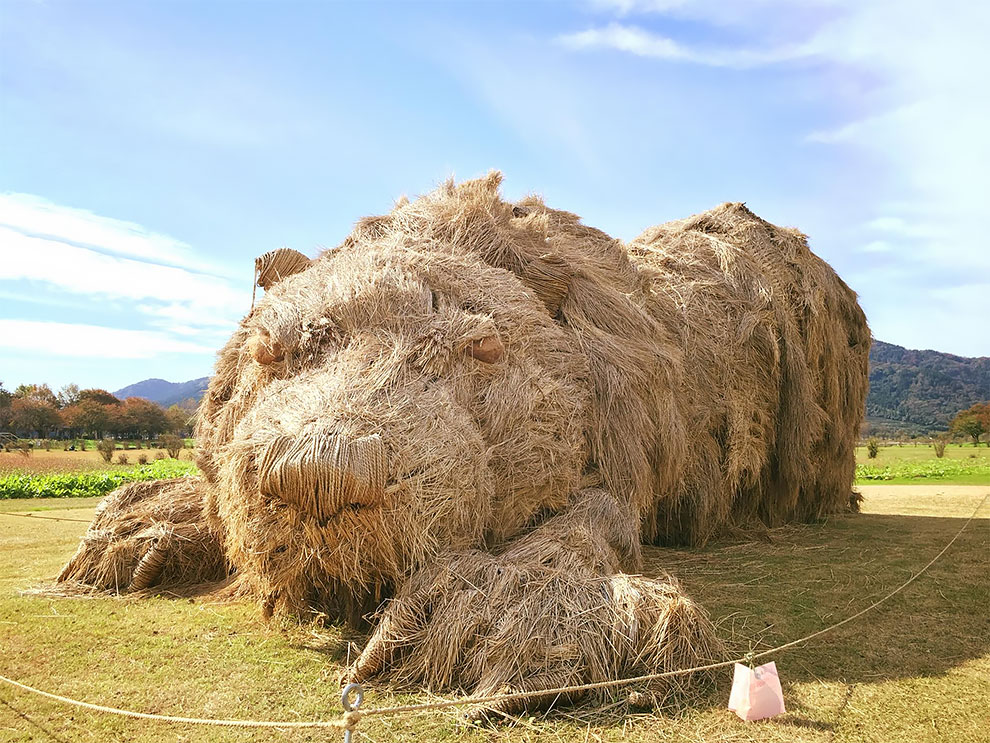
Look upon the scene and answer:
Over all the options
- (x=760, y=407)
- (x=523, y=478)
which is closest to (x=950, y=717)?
(x=523, y=478)

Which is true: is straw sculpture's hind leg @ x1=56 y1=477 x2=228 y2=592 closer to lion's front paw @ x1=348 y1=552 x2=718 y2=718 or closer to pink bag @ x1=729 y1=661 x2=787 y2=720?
lion's front paw @ x1=348 y1=552 x2=718 y2=718

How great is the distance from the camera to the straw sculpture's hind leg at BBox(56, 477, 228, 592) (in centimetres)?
545

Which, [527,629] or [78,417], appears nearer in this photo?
[527,629]

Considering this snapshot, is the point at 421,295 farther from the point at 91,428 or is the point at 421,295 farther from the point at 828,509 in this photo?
the point at 91,428

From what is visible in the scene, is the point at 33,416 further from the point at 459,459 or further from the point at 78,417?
the point at 459,459

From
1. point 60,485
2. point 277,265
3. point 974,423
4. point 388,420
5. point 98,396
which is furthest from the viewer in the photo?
point 98,396

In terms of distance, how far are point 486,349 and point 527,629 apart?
62.9 inches

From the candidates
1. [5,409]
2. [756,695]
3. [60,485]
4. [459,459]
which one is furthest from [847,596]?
[5,409]

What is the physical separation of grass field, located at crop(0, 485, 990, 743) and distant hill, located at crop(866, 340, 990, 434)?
7517 cm

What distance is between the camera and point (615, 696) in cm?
322

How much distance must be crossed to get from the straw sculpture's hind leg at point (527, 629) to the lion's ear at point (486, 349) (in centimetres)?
111

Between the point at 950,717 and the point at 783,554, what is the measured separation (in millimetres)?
3950

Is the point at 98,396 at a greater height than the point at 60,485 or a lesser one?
greater

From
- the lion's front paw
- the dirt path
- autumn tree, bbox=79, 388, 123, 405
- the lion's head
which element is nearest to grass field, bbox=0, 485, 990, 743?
the lion's front paw
